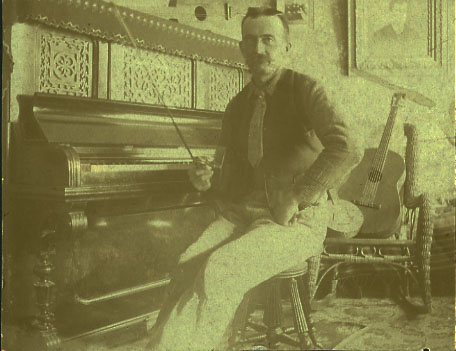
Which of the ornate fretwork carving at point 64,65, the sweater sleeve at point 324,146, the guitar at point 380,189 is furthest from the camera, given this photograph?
the ornate fretwork carving at point 64,65

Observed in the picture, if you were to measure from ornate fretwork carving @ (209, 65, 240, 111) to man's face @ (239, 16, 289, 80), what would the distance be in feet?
0.51

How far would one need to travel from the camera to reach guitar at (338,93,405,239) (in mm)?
2146

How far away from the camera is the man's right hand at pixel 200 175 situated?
2223 millimetres

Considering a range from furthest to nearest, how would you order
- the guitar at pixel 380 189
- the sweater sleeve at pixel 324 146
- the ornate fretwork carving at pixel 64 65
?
the ornate fretwork carving at pixel 64 65
the guitar at pixel 380 189
the sweater sleeve at pixel 324 146

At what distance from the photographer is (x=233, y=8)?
7.25ft

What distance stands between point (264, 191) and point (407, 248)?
641 millimetres

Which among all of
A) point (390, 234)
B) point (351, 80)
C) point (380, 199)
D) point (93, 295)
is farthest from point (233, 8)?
point (93, 295)

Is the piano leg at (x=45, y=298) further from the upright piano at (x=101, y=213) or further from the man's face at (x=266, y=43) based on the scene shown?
the man's face at (x=266, y=43)

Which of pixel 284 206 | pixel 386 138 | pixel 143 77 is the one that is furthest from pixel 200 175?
pixel 386 138

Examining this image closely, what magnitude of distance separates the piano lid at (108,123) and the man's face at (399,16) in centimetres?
82

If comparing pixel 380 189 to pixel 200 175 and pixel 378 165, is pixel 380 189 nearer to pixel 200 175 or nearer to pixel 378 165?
pixel 378 165

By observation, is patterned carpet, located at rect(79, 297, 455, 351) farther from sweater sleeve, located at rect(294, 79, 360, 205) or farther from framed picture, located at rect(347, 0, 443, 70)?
framed picture, located at rect(347, 0, 443, 70)

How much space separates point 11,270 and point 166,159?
88cm

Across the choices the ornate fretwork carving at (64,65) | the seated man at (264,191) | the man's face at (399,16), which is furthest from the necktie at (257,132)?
the ornate fretwork carving at (64,65)
